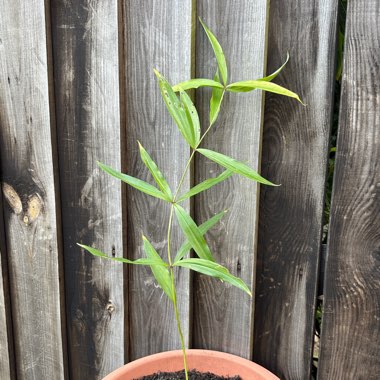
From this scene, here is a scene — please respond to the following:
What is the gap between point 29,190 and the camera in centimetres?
144

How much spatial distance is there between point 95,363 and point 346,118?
1.10 metres

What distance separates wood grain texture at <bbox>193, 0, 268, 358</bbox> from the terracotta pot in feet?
0.22

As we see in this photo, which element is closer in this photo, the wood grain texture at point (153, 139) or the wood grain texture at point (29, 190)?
the wood grain texture at point (153, 139)

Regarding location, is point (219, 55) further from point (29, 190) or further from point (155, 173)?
point (29, 190)

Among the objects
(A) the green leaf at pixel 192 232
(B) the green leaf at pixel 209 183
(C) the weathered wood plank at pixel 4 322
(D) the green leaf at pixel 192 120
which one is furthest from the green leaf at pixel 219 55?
(C) the weathered wood plank at pixel 4 322

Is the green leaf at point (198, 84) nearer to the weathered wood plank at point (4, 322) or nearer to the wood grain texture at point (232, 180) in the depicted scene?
the wood grain texture at point (232, 180)

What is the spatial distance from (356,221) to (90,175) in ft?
2.54

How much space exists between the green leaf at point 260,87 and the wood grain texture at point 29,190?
1.93ft

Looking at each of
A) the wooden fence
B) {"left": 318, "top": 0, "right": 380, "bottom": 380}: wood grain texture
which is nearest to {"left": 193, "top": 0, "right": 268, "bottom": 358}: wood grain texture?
the wooden fence

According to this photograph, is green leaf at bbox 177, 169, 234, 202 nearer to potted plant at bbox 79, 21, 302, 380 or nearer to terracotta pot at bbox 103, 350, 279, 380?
potted plant at bbox 79, 21, 302, 380

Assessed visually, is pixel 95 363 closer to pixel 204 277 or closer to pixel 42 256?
pixel 42 256

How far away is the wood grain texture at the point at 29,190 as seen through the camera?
1.35 m

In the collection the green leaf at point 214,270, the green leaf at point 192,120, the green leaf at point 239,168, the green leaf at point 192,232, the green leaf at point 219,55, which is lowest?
the green leaf at point 214,270

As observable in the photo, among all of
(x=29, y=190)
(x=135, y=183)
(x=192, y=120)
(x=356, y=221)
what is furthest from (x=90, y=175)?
(x=356, y=221)
